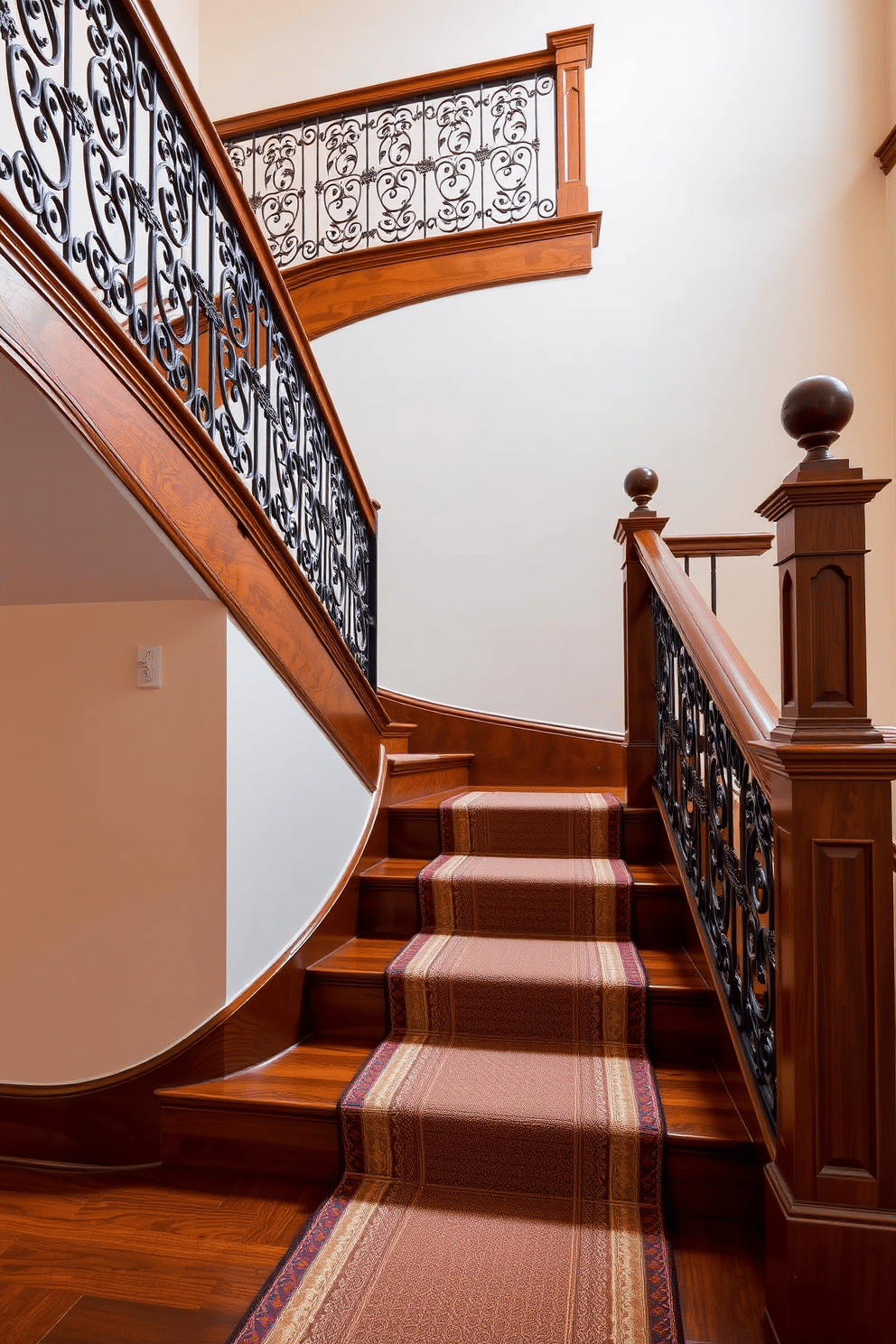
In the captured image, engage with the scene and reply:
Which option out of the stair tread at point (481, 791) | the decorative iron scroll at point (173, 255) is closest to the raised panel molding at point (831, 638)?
the decorative iron scroll at point (173, 255)

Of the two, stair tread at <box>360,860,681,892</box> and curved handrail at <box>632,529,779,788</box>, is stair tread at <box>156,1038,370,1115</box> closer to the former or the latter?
stair tread at <box>360,860,681,892</box>

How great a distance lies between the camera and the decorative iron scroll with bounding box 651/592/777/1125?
1.63 m

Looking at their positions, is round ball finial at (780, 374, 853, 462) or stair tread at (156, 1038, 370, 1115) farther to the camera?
stair tread at (156, 1038, 370, 1115)

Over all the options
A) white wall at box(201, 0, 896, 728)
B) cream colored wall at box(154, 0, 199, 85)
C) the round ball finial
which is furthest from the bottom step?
cream colored wall at box(154, 0, 199, 85)

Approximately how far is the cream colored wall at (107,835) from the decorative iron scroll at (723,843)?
1198 millimetres

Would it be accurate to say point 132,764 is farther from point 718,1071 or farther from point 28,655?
point 718,1071

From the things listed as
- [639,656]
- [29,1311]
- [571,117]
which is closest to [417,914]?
[639,656]

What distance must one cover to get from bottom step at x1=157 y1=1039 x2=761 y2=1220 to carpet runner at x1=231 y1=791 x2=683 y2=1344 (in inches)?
2.0

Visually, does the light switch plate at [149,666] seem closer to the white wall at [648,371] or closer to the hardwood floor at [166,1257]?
the hardwood floor at [166,1257]

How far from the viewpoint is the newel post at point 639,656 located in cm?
288

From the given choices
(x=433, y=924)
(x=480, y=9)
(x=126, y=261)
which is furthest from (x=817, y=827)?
(x=480, y=9)

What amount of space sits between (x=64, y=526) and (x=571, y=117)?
3.84 metres

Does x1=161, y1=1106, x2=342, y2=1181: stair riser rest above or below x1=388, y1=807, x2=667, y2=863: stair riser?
below

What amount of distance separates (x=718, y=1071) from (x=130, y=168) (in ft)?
7.97
